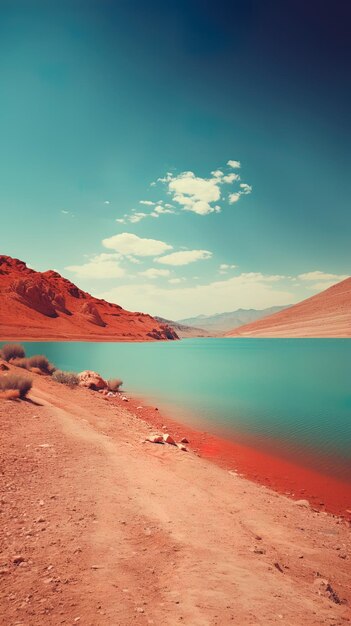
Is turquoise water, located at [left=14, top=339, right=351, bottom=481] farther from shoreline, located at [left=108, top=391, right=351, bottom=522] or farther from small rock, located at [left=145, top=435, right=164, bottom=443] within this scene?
small rock, located at [left=145, top=435, right=164, bottom=443]

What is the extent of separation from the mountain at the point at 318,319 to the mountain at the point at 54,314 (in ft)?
140

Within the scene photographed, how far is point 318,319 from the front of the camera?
109875 millimetres

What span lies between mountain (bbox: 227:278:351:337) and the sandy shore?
94.4 meters

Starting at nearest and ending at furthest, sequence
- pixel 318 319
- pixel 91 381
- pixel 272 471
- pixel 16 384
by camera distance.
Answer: pixel 272 471 < pixel 16 384 < pixel 91 381 < pixel 318 319

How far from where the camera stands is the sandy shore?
9.91 ft

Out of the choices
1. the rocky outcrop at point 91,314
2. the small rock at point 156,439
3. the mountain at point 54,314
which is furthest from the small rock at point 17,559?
the rocky outcrop at point 91,314

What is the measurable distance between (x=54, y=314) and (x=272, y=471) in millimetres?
85853

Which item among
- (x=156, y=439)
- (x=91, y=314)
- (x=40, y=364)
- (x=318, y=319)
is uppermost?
(x=91, y=314)

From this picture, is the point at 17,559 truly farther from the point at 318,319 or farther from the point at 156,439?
the point at 318,319

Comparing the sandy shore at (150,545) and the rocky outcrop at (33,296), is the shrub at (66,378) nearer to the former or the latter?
the sandy shore at (150,545)

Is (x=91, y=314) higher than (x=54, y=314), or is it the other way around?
(x=91, y=314)

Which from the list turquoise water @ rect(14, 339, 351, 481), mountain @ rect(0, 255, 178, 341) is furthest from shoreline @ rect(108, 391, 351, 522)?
mountain @ rect(0, 255, 178, 341)

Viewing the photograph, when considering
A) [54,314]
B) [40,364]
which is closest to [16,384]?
[40,364]

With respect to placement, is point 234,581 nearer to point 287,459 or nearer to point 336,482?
point 336,482
